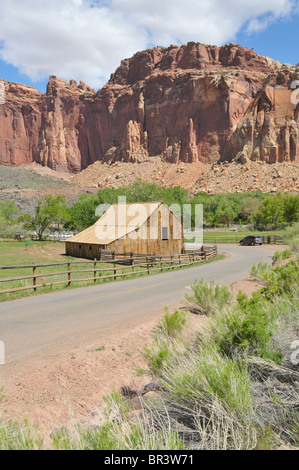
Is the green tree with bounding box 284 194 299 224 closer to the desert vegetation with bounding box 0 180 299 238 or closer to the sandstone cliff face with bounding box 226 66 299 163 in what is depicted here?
the desert vegetation with bounding box 0 180 299 238

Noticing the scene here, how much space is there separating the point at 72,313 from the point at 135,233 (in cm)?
1744

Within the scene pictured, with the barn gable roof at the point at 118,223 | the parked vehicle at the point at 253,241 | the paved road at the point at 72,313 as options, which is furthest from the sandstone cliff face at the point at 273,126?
the paved road at the point at 72,313

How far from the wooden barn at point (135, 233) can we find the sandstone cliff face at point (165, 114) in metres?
87.6

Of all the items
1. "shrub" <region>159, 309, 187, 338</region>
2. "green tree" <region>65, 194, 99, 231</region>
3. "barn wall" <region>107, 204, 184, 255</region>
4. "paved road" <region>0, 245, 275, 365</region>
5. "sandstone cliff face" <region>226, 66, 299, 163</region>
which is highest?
"sandstone cliff face" <region>226, 66, 299, 163</region>

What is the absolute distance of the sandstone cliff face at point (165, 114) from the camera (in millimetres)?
110875

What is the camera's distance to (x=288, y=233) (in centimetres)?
3497

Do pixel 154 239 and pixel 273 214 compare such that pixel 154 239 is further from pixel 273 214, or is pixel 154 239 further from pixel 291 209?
pixel 291 209

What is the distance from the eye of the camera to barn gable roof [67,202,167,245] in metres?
27.1

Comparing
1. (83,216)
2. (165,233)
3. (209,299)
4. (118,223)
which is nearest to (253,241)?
(165,233)

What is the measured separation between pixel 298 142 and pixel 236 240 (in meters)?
75.8

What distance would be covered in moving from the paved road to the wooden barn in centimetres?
1191

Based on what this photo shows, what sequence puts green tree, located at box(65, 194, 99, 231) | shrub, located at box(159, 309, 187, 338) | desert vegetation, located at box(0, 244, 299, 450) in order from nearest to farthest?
desert vegetation, located at box(0, 244, 299, 450) < shrub, located at box(159, 309, 187, 338) < green tree, located at box(65, 194, 99, 231)

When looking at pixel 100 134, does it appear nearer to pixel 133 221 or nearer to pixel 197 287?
pixel 133 221

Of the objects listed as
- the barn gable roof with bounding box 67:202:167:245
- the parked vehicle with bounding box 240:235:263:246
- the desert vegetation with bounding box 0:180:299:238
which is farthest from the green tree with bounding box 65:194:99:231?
the parked vehicle with bounding box 240:235:263:246
